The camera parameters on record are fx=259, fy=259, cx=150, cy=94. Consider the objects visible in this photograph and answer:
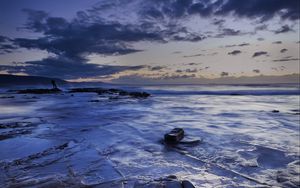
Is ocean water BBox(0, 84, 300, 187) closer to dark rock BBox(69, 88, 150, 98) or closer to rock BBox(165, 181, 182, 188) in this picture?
rock BBox(165, 181, 182, 188)

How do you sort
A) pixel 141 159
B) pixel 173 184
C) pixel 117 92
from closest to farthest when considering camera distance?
1. pixel 173 184
2. pixel 141 159
3. pixel 117 92

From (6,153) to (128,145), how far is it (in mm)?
3616

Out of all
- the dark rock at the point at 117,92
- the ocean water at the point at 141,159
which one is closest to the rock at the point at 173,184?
the ocean water at the point at 141,159

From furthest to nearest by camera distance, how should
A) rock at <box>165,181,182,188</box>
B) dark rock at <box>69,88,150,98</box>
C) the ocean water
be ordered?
dark rock at <box>69,88,150,98</box> → the ocean water → rock at <box>165,181,182,188</box>

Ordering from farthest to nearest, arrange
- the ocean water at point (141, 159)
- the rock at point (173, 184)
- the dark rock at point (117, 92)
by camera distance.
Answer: the dark rock at point (117, 92)
the ocean water at point (141, 159)
the rock at point (173, 184)

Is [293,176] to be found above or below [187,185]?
below

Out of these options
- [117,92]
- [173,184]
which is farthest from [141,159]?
[117,92]

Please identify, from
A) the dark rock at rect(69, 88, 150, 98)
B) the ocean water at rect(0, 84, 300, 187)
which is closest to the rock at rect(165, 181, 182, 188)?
the ocean water at rect(0, 84, 300, 187)

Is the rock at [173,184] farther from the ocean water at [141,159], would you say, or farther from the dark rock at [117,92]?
the dark rock at [117,92]

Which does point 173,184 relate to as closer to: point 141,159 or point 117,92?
point 141,159

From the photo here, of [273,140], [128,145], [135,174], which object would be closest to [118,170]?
[135,174]

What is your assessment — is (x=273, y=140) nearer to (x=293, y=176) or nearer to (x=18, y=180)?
(x=293, y=176)

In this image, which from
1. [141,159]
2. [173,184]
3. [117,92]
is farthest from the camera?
[117,92]

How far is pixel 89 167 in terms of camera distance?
621 cm
